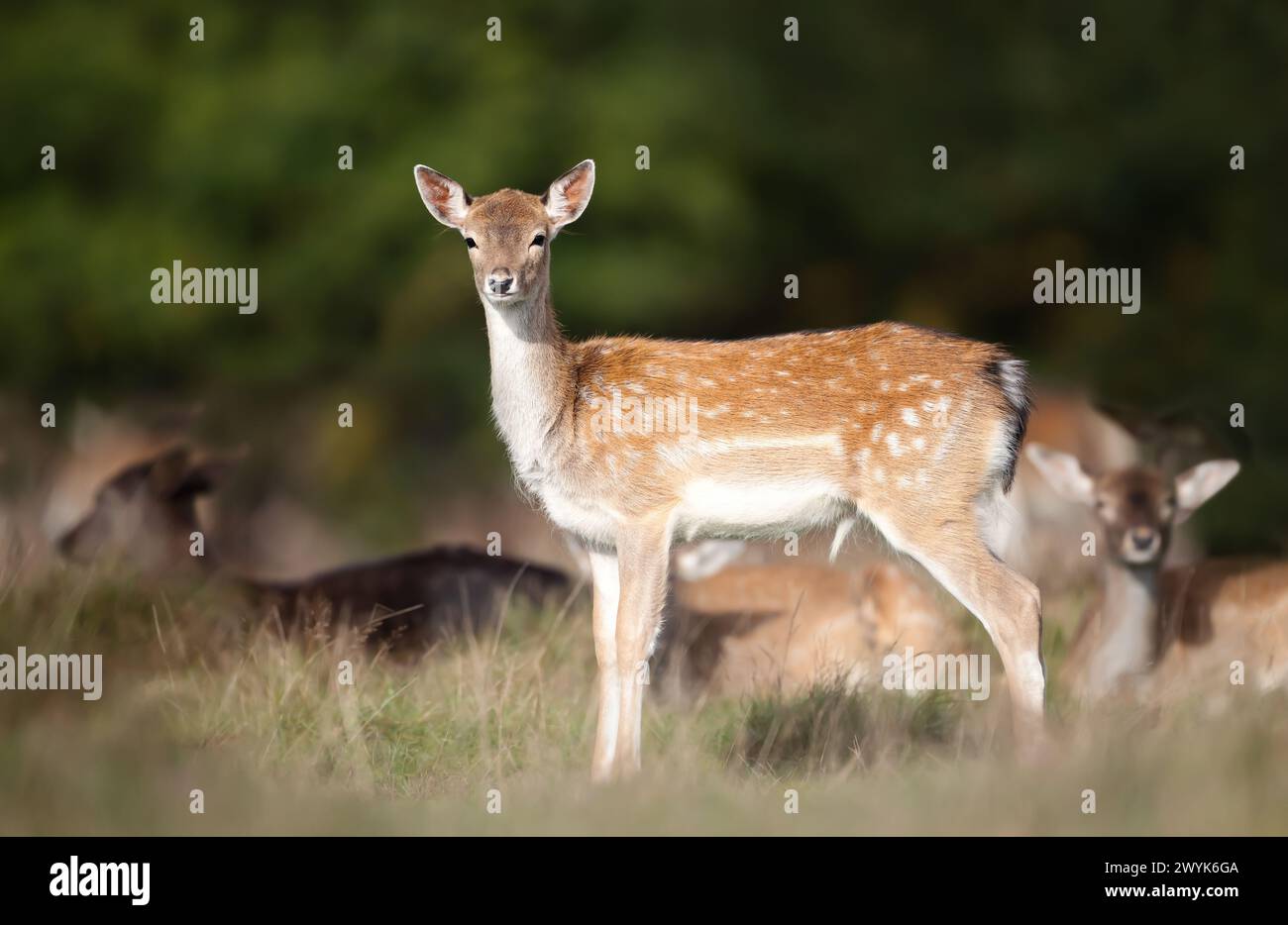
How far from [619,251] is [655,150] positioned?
0.87 meters

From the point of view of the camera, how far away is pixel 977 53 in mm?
13711

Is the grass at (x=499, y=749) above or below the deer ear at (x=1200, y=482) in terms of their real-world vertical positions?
below

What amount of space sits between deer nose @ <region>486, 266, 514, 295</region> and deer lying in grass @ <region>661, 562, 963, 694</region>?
2.15 metres

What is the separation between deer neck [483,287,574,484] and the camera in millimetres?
6832

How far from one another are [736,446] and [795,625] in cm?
212

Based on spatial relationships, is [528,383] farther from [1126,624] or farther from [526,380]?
[1126,624]

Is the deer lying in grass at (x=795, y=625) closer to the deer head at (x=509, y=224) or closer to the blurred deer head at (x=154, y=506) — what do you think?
the deer head at (x=509, y=224)

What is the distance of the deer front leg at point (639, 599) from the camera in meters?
6.61

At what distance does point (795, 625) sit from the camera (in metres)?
8.61

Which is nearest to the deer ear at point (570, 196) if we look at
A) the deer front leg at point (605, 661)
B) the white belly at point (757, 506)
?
the white belly at point (757, 506)

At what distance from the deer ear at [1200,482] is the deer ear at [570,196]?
3.07 metres
